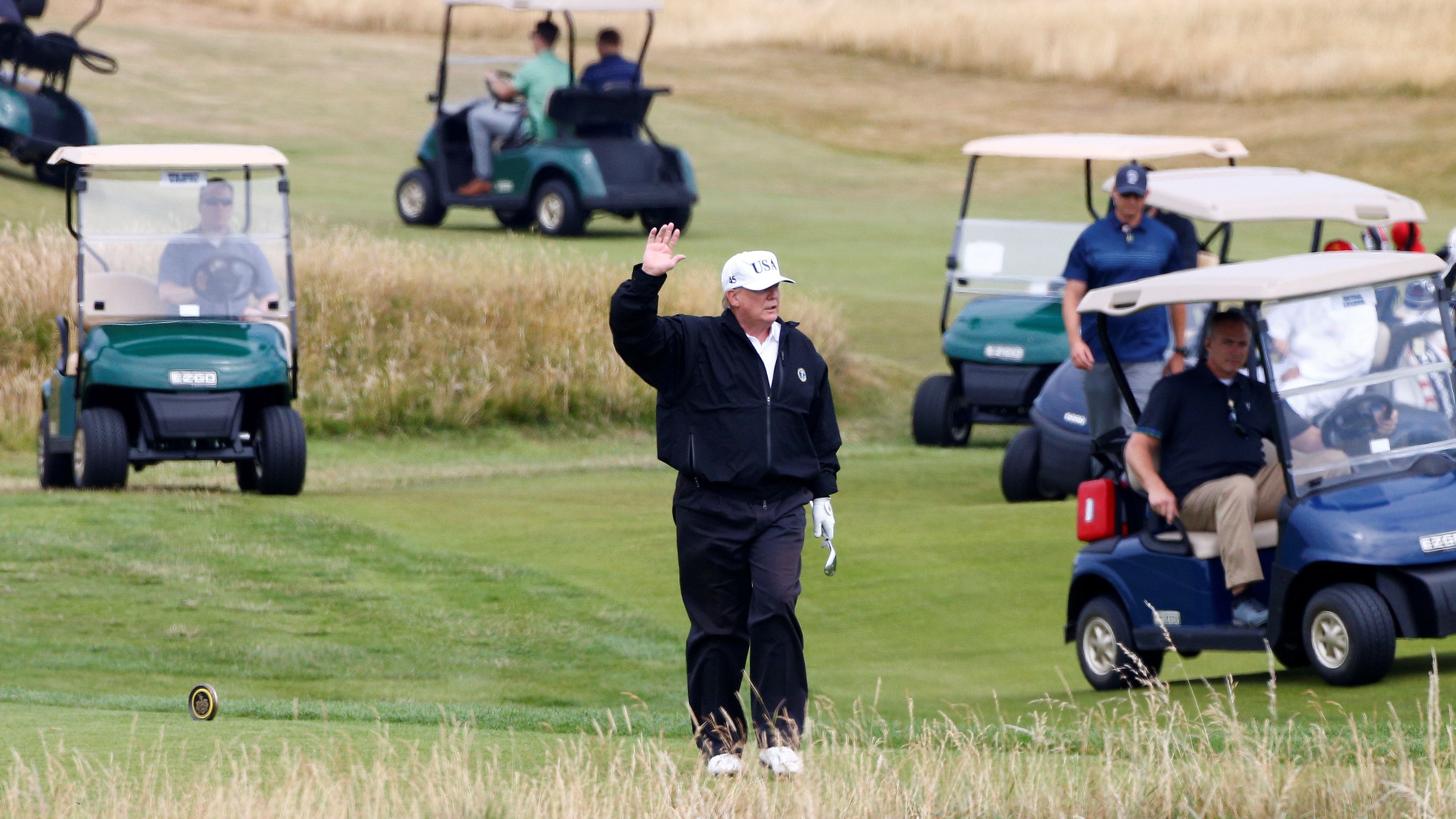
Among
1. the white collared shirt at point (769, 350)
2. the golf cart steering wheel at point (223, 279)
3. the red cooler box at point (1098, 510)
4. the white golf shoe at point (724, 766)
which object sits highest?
the white collared shirt at point (769, 350)

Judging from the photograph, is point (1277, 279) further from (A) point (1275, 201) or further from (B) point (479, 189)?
(B) point (479, 189)

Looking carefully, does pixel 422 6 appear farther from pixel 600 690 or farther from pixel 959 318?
pixel 600 690

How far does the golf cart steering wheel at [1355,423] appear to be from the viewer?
8.08 metres

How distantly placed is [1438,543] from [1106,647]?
146 cm

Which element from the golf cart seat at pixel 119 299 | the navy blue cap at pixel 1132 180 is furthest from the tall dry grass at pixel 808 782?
the golf cart seat at pixel 119 299

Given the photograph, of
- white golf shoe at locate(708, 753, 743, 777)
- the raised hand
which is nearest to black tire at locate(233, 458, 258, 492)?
the raised hand

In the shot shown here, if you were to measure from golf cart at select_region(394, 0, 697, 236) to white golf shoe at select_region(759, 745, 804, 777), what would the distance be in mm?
A: 16951

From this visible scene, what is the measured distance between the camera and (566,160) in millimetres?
22781

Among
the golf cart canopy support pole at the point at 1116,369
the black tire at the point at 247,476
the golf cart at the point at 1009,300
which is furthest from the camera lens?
the golf cart at the point at 1009,300

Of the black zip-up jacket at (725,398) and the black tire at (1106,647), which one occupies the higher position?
the black zip-up jacket at (725,398)

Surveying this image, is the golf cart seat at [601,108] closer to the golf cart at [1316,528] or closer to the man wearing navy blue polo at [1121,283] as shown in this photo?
the man wearing navy blue polo at [1121,283]

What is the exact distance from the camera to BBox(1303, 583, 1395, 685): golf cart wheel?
7523 millimetres

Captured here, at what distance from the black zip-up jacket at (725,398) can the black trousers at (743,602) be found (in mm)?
72

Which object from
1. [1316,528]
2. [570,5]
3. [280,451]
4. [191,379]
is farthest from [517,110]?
[1316,528]
